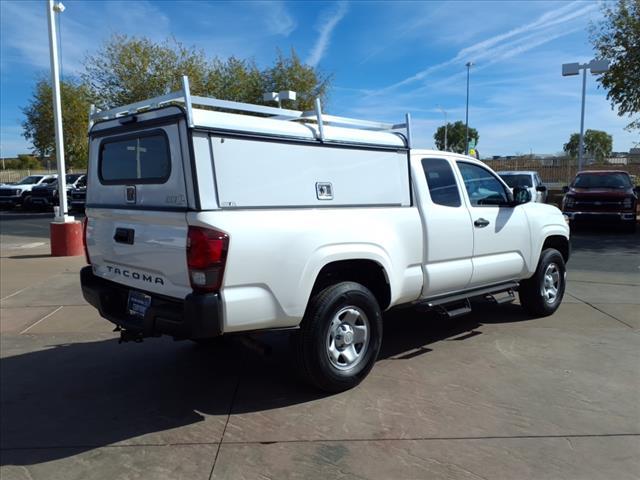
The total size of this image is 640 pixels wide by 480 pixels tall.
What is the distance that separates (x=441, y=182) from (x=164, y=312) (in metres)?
2.90

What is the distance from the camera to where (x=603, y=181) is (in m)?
15.7

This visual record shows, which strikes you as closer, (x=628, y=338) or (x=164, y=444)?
(x=164, y=444)

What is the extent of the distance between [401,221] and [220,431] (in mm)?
2214

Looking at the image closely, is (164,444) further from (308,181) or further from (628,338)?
(628,338)

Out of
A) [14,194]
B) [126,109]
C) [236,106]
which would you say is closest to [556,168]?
[14,194]

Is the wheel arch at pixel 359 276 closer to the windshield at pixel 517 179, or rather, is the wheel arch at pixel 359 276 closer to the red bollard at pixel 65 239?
the red bollard at pixel 65 239

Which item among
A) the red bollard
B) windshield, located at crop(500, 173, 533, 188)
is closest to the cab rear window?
the red bollard

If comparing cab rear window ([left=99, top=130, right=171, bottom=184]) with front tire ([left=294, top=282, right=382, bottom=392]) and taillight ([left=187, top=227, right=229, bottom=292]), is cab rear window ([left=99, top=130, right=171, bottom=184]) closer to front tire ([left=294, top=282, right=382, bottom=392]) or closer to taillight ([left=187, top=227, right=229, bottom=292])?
taillight ([left=187, top=227, right=229, bottom=292])

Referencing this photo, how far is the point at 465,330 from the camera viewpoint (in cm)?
604

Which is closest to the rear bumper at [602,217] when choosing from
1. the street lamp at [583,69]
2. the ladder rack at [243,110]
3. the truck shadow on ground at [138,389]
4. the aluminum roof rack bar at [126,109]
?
the street lamp at [583,69]

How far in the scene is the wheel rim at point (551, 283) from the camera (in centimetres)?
643

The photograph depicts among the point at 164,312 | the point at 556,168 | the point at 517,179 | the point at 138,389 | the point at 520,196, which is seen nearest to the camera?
the point at 164,312

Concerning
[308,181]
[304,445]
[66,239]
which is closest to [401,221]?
[308,181]

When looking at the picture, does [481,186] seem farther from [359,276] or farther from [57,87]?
[57,87]
